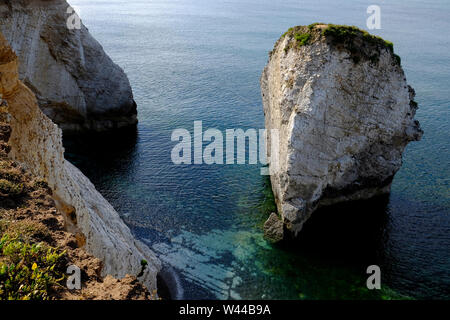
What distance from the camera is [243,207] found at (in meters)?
31.2

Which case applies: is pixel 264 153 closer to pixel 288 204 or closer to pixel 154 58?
pixel 288 204

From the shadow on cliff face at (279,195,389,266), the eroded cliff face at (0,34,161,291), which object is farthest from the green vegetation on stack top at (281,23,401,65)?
the eroded cliff face at (0,34,161,291)

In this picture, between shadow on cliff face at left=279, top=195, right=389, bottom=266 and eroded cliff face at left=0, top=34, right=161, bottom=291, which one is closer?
eroded cliff face at left=0, top=34, right=161, bottom=291

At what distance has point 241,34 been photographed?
91812 mm

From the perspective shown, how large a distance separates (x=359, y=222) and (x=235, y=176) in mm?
11814

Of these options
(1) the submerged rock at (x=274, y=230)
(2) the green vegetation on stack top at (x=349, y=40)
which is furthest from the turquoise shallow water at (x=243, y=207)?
(2) the green vegetation on stack top at (x=349, y=40)

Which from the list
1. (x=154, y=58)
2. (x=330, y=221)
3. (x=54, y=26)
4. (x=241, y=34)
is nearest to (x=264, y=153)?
(x=330, y=221)

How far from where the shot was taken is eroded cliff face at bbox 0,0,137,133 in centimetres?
3569

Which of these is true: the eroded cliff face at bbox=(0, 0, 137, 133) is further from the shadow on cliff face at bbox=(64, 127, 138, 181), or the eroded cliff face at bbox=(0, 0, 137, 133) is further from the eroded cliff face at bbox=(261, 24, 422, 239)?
the eroded cliff face at bbox=(261, 24, 422, 239)

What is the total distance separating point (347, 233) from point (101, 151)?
90.0 feet

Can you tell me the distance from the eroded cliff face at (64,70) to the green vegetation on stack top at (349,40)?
85.1 feet

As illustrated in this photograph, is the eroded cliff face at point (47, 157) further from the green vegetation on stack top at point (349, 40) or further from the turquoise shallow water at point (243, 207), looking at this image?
the green vegetation on stack top at point (349, 40)

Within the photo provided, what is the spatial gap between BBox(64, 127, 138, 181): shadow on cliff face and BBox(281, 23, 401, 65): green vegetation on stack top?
2101 centimetres

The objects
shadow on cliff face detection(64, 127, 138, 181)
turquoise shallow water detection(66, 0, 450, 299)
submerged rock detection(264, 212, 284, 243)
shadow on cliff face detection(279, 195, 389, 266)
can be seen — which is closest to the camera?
turquoise shallow water detection(66, 0, 450, 299)
